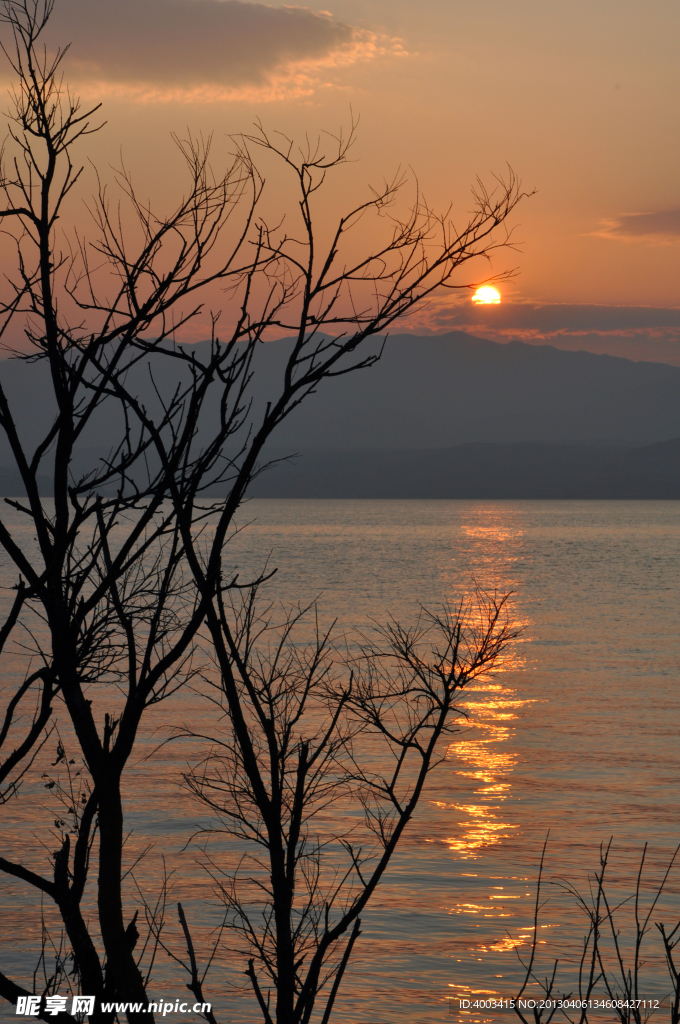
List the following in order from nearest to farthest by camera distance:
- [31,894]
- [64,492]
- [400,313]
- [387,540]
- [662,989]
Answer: [64,492] → [400,313] → [662,989] → [31,894] → [387,540]

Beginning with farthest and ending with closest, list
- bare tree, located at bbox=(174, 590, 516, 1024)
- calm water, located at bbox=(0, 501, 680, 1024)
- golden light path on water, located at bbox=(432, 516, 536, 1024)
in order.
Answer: golden light path on water, located at bbox=(432, 516, 536, 1024) < calm water, located at bbox=(0, 501, 680, 1024) < bare tree, located at bbox=(174, 590, 516, 1024)

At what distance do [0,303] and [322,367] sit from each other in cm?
137

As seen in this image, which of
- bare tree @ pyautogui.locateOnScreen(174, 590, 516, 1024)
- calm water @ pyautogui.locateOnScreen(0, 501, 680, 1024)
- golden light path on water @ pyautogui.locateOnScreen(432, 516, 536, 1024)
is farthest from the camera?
golden light path on water @ pyautogui.locateOnScreen(432, 516, 536, 1024)

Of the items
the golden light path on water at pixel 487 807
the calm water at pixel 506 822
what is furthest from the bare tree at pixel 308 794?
the golden light path on water at pixel 487 807

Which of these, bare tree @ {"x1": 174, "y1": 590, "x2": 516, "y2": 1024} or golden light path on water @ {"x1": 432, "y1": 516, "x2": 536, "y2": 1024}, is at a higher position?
bare tree @ {"x1": 174, "y1": 590, "x2": 516, "y2": 1024}

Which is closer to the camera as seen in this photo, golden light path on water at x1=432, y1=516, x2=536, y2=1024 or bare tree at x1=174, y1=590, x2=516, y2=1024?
bare tree at x1=174, y1=590, x2=516, y2=1024

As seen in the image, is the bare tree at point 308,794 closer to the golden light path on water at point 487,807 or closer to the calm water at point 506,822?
the calm water at point 506,822

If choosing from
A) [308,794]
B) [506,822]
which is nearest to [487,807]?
[506,822]

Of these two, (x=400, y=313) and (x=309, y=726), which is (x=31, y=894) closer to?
(x=309, y=726)

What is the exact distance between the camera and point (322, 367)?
3691 millimetres

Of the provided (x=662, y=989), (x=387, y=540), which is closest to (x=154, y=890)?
(x=662, y=989)

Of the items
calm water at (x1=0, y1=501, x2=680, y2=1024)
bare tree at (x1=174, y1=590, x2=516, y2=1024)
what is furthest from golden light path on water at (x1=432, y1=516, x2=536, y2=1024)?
bare tree at (x1=174, y1=590, x2=516, y2=1024)

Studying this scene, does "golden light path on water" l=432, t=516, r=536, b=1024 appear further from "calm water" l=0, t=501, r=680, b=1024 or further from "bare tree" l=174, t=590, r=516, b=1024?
"bare tree" l=174, t=590, r=516, b=1024

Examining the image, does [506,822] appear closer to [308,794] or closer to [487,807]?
[487,807]
